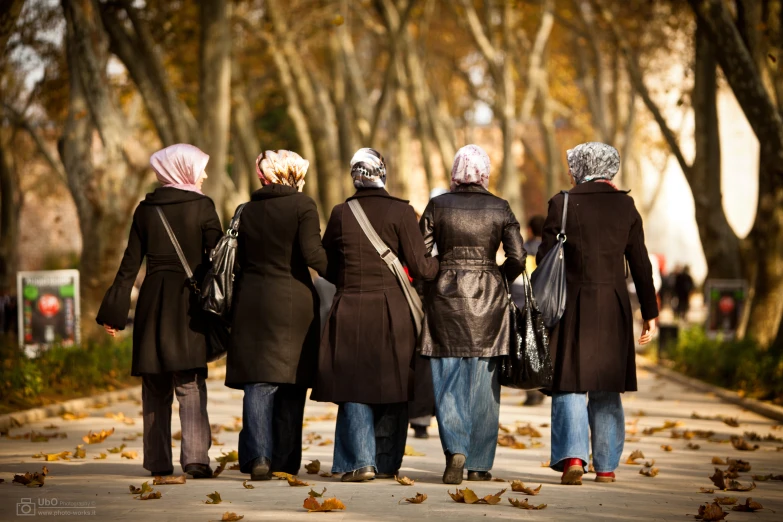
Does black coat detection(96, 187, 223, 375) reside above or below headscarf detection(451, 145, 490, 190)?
below

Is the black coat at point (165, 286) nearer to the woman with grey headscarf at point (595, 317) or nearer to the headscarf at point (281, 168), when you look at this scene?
the headscarf at point (281, 168)

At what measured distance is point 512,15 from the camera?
28672mm

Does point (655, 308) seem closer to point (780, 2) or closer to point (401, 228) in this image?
point (401, 228)

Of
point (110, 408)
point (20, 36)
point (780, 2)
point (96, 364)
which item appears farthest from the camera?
point (20, 36)

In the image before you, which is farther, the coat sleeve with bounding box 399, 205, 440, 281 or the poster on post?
the poster on post

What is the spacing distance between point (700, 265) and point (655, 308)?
Answer: 58.8 m

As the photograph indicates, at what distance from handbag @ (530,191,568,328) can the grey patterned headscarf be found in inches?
19.0

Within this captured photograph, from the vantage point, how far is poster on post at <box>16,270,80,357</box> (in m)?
16.4

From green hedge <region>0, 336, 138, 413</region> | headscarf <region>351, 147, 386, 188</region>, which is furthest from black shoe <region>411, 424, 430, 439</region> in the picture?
green hedge <region>0, 336, 138, 413</region>

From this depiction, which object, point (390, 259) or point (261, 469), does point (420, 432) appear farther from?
point (390, 259)

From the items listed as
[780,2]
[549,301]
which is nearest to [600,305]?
[549,301]

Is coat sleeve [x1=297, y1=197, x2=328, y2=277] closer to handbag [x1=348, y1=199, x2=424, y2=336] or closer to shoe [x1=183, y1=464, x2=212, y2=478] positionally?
handbag [x1=348, y1=199, x2=424, y2=336]

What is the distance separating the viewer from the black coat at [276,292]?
26.8 ft

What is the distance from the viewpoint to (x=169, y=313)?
27.0ft
